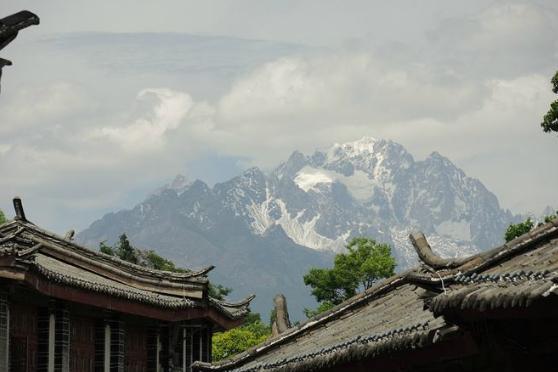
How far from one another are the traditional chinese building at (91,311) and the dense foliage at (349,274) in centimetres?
2412

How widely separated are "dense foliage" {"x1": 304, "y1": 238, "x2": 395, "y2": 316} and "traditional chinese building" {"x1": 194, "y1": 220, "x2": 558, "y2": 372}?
54058mm

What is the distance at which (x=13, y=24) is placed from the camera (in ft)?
33.1

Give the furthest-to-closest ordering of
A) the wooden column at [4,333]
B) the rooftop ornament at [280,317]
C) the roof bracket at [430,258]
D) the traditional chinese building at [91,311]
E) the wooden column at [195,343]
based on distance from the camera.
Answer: the wooden column at [195,343] < the traditional chinese building at [91,311] < the wooden column at [4,333] < the rooftop ornament at [280,317] < the roof bracket at [430,258]

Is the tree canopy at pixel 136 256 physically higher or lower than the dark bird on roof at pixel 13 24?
higher

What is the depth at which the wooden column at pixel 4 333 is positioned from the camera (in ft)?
91.1

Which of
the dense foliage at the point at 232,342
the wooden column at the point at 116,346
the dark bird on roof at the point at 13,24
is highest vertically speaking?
the dense foliage at the point at 232,342

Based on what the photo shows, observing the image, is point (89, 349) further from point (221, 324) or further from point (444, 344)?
point (444, 344)

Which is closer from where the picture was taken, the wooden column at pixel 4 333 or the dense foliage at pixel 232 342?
the wooden column at pixel 4 333

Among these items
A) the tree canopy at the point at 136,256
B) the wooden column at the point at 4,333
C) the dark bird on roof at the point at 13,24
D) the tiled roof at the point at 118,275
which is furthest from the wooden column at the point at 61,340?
the tree canopy at the point at 136,256

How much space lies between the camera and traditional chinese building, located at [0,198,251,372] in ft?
92.7

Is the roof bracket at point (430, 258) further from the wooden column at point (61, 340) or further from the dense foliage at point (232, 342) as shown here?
the dense foliage at point (232, 342)

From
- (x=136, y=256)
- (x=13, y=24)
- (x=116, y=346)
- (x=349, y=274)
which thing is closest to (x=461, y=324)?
(x=13, y=24)

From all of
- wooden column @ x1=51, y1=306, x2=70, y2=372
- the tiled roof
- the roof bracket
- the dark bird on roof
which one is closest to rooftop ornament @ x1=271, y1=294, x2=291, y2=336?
the roof bracket

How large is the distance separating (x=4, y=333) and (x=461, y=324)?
64.0ft
